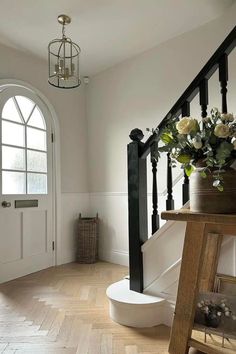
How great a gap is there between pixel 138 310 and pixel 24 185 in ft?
6.54

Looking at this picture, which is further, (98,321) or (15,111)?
(15,111)

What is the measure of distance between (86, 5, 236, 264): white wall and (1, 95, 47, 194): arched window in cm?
79

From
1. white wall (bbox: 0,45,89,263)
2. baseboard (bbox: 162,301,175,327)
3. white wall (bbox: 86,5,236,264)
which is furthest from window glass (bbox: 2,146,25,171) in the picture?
baseboard (bbox: 162,301,175,327)

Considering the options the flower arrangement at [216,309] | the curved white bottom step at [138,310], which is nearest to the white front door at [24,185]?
the curved white bottom step at [138,310]

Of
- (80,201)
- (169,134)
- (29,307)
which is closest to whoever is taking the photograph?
(169,134)

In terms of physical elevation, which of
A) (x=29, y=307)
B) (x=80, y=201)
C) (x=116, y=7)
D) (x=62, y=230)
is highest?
(x=116, y=7)

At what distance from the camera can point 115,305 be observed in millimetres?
1941

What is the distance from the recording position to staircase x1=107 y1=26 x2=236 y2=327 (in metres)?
1.78

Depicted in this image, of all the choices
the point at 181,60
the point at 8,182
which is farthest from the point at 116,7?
the point at 8,182

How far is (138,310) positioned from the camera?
1.87 meters

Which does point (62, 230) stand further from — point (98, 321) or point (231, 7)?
point (231, 7)

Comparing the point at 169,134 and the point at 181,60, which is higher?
the point at 181,60

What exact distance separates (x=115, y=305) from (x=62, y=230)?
1.82 metres

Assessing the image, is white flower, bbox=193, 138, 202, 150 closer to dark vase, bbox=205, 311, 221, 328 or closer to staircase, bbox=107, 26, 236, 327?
staircase, bbox=107, 26, 236, 327
